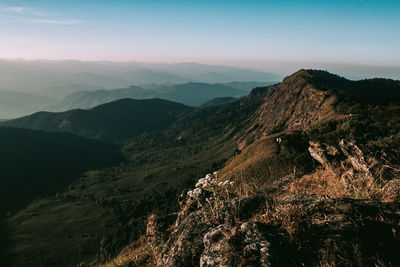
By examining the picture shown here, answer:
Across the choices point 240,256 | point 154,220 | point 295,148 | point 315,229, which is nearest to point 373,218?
point 315,229

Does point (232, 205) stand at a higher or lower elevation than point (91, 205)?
higher

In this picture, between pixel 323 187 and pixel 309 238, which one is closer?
pixel 309 238

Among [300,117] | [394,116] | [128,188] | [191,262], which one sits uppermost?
[191,262]

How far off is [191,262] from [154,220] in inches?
281

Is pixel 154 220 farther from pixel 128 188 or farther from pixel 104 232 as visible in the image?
pixel 128 188

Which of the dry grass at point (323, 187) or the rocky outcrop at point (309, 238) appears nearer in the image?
the rocky outcrop at point (309, 238)

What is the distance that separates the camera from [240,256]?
4410mm

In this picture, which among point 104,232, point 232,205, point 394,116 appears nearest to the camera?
point 232,205

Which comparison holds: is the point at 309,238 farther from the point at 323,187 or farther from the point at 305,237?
the point at 323,187

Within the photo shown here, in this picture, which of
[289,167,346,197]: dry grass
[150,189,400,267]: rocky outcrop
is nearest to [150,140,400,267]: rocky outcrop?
[150,189,400,267]: rocky outcrop

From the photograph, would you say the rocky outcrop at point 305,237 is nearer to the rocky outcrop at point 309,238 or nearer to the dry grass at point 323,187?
the rocky outcrop at point 309,238

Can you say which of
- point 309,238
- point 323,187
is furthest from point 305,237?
point 323,187

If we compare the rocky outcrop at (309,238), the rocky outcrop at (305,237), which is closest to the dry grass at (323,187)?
the rocky outcrop at (305,237)

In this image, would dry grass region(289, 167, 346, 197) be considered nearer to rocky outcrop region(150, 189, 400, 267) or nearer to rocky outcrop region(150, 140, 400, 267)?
rocky outcrop region(150, 140, 400, 267)
